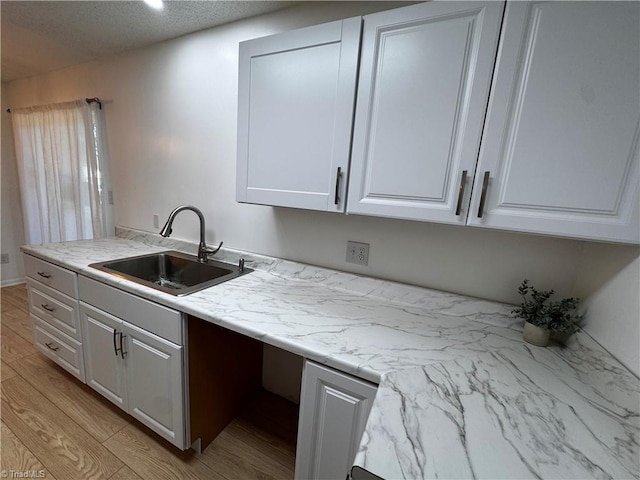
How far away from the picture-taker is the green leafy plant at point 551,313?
1.00 m

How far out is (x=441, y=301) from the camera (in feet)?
4.20

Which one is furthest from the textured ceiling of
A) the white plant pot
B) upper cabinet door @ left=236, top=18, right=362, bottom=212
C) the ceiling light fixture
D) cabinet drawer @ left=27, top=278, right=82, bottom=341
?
the white plant pot

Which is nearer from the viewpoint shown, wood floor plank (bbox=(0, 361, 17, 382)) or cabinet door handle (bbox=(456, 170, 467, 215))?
cabinet door handle (bbox=(456, 170, 467, 215))

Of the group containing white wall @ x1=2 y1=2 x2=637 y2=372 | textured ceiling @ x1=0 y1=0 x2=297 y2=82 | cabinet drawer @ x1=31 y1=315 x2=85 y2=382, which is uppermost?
textured ceiling @ x1=0 y1=0 x2=297 y2=82

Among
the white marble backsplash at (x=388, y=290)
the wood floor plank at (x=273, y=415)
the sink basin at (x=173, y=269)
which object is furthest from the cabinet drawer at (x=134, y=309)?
the wood floor plank at (x=273, y=415)

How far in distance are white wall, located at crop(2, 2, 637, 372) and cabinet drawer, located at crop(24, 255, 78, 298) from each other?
26.4 inches

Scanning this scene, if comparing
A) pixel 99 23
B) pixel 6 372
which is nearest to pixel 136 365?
pixel 6 372

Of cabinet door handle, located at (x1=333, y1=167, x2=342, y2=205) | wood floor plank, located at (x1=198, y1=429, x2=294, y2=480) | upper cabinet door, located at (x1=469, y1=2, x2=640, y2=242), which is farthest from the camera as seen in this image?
wood floor plank, located at (x1=198, y1=429, x2=294, y2=480)

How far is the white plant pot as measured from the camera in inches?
40.5

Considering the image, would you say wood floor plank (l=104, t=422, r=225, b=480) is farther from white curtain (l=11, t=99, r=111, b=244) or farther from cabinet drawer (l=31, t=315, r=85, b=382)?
white curtain (l=11, t=99, r=111, b=244)

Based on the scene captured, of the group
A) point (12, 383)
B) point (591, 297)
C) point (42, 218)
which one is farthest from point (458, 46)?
point (42, 218)

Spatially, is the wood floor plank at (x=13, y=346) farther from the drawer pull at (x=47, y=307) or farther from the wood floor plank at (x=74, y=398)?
the drawer pull at (x=47, y=307)

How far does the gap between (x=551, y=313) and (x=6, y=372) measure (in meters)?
3.23

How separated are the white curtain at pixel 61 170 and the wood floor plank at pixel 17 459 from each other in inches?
58.1
